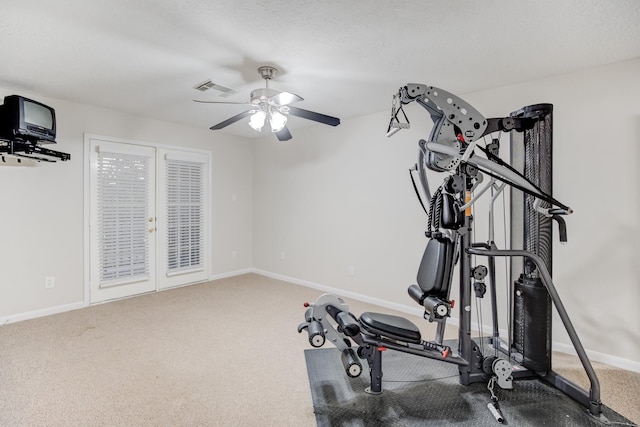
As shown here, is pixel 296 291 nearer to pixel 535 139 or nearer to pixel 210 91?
pixel 210 91

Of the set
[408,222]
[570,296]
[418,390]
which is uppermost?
[408,222]

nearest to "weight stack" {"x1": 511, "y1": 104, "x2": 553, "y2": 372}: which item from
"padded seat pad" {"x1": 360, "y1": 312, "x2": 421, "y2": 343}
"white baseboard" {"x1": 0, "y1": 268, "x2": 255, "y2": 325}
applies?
"padded seat pad" {"x1": 360, "y1": 312, "x2": 421, "y2": 343}

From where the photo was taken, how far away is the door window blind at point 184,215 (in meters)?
4.66

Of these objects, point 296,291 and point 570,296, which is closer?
point 570,296

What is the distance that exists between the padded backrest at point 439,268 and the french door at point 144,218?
3804 millimetres

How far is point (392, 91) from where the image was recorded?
3207 mm

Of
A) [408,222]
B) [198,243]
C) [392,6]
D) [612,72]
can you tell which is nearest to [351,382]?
[408,222]

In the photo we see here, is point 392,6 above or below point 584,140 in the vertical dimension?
above

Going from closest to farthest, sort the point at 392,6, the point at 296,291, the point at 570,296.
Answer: the point at 392,6
the point at 570,296
the point at 296,291

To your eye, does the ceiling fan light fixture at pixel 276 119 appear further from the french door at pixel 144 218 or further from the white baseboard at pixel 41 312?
the white baseboard at pixel 41 312

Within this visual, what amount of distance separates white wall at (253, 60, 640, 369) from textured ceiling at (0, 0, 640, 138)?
0.27 metres

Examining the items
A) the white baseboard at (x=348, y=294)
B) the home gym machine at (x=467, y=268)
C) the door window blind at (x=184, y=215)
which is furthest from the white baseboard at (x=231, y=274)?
the home gym machine at (x=467, y=268)

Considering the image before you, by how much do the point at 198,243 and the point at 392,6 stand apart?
168 inches

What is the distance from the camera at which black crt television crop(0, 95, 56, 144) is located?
276 centimetres
